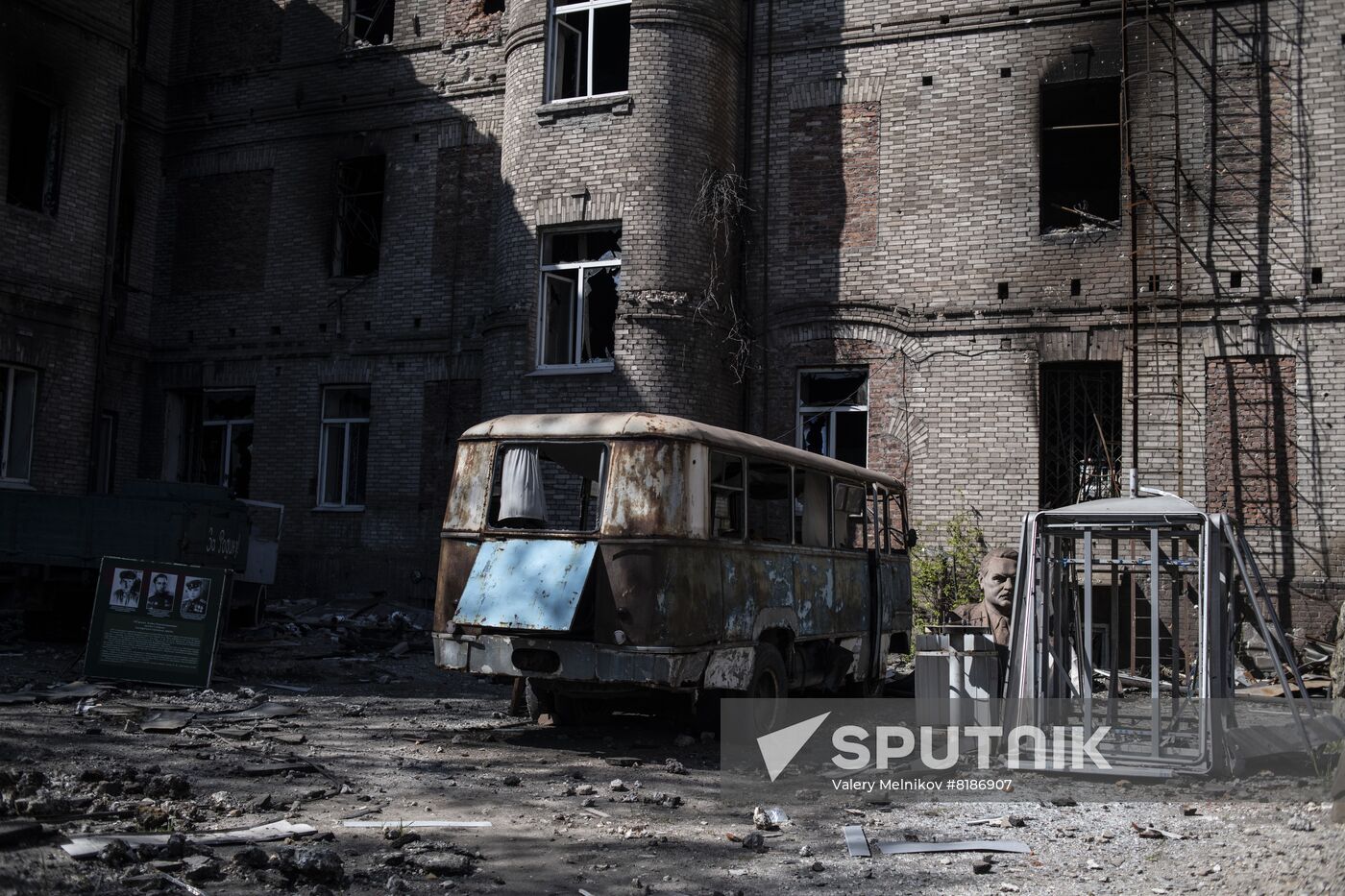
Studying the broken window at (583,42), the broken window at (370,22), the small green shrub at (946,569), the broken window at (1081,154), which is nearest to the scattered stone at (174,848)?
the small green shrub at (946,569)

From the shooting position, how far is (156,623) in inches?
436

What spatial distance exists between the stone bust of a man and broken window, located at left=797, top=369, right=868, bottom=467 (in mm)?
2576

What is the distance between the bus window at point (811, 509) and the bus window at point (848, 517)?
179 millimetres

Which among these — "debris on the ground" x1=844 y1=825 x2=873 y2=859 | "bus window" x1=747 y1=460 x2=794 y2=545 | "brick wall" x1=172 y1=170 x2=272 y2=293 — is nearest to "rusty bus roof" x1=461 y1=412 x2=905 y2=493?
"bus window" x1=747 y1=460 x2=794 y2=545

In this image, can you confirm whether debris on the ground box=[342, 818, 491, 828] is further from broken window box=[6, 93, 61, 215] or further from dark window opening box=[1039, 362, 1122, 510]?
broken window box=[6, 93, 61, 215]

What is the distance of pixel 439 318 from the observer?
18625 mm

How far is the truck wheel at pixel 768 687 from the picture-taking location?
953cm

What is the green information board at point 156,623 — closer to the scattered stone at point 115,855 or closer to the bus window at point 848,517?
the bus window at point 848,517

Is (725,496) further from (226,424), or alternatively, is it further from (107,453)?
(107,453)

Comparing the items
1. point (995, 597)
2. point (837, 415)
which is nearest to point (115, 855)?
point (995, 597)

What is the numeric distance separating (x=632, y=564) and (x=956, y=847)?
10.5 feet

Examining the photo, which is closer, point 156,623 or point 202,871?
point 202,871

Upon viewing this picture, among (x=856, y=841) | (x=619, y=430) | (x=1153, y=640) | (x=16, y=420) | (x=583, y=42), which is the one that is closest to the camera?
(x=856, y=841)

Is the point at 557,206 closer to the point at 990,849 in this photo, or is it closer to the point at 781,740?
the point at 781,740
